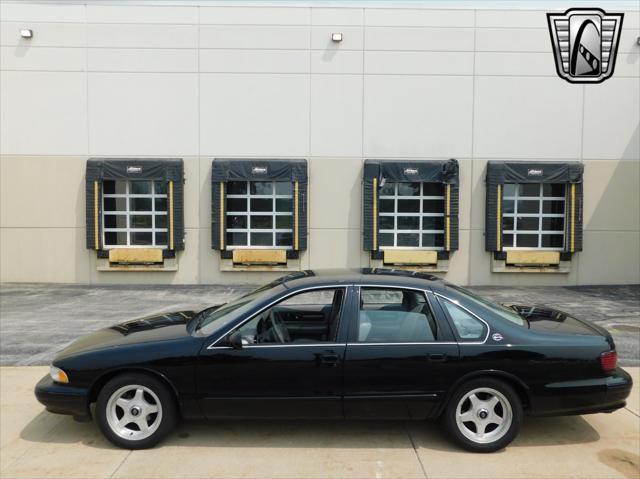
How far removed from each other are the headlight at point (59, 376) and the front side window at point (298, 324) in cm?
142

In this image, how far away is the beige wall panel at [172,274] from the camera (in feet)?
46.1

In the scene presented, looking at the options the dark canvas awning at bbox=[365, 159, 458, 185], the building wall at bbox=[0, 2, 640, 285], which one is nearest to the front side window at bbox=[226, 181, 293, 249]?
the building wall at bbox=[0, 2, 640, 285]

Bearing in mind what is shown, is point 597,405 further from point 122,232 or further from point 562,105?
point 122,232

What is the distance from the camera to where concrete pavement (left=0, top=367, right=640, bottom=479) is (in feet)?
12.7

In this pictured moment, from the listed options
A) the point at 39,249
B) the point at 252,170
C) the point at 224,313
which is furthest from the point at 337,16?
the point at 224,313

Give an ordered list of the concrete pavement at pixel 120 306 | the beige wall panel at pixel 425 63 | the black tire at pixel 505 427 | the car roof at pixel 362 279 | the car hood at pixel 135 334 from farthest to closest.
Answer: the beige wall panel at pixel 425 63, the concrete pavement at pixel 120 306, the car roof at pixel 362 279, the car hood at pixel 135 334, the black tire at pixel 505 427

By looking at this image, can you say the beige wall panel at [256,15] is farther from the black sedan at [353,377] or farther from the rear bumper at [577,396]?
the rear bumper at [577,396]

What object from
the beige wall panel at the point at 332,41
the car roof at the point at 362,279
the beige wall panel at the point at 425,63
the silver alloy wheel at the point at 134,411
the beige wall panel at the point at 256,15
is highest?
the beige wall panel at the point at 256,15

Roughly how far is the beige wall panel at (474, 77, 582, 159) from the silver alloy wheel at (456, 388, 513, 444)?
1069 centimetres

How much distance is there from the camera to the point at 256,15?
13.7 meters

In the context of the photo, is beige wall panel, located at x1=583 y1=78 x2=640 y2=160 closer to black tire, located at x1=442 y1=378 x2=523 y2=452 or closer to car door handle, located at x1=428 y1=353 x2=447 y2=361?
black tire, located at x1=442 y1=378 x2=523 y2=452

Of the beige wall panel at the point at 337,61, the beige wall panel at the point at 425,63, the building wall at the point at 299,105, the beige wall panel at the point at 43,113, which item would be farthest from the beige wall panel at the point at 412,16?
the beige wall panel at the point at 43,113

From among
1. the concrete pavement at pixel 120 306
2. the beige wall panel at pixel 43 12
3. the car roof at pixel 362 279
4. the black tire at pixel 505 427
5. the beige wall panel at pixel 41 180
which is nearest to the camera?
the black tire at pixel 505 427

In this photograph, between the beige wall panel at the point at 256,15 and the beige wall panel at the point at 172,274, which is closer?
the beige wall panel at the point at 256,15
